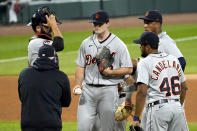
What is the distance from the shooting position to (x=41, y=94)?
6.08m

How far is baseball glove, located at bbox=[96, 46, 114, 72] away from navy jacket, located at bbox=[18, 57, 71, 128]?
4.65 ft

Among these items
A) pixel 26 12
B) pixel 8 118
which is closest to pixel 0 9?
pixel 26 12

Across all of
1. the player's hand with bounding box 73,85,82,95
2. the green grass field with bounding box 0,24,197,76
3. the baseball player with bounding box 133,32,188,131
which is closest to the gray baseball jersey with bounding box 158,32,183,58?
the baseball player with bounding box 133,32,188,131

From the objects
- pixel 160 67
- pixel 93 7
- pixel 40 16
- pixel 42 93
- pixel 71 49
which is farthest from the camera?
pixel 93 7

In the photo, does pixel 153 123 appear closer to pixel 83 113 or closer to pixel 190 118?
pixel 83 113

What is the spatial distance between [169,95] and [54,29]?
65.5 inches

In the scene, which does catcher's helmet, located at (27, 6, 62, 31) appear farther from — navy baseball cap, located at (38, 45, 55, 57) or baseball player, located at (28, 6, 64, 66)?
navy baseball cap, located at (38, 45, 55, 57)

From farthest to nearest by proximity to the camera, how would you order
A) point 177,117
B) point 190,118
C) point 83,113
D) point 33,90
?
point 190,118
point 83,113
point 177,117
point 33,90

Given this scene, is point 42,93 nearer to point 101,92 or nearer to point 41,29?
point 41,29

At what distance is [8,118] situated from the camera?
37.0 feet

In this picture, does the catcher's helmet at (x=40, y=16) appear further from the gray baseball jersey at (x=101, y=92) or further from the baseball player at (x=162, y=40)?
the baseball player at (x=162, y=40)

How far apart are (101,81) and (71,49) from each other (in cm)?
1281

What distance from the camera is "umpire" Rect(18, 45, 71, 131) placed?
19.9 ft

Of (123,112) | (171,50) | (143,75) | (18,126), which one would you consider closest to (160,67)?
(143,75)
